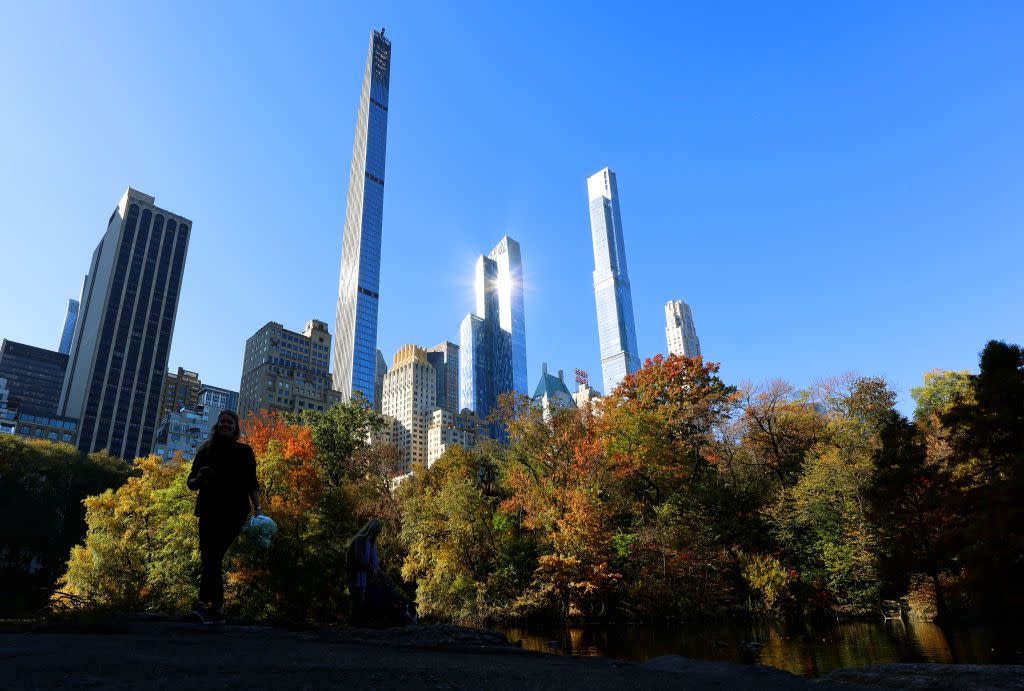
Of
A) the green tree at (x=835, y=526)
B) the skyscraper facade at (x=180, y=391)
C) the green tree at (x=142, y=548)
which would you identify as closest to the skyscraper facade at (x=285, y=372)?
the skyscraper facade at (x=180, y=391)

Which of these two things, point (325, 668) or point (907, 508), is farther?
point (907, 508)

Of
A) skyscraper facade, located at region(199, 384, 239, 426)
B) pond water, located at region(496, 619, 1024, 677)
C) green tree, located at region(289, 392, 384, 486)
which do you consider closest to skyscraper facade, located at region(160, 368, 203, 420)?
skyscraper facade, located at region(199, 384, 239, 426)

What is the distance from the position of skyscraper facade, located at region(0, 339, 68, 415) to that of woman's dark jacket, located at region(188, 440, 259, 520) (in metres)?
223

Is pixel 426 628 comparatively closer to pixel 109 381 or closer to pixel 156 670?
pixel 156 670

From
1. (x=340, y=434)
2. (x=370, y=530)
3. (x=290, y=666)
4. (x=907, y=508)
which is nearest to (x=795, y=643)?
(x=907, y=508)

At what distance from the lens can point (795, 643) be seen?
1648 centimetres

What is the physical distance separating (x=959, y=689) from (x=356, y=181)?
18516 centimetres

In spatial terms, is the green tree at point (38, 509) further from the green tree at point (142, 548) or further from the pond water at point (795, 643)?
the pond water at point (795, 643)

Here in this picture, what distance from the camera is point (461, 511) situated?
26.3m

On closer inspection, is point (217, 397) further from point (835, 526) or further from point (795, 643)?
point (795, 643)

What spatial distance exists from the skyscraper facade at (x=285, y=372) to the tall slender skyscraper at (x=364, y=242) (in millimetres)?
5630

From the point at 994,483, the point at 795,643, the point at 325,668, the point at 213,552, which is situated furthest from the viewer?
the point at 994,483

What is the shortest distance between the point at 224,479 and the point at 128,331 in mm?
158383

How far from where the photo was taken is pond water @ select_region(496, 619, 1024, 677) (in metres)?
12.1
